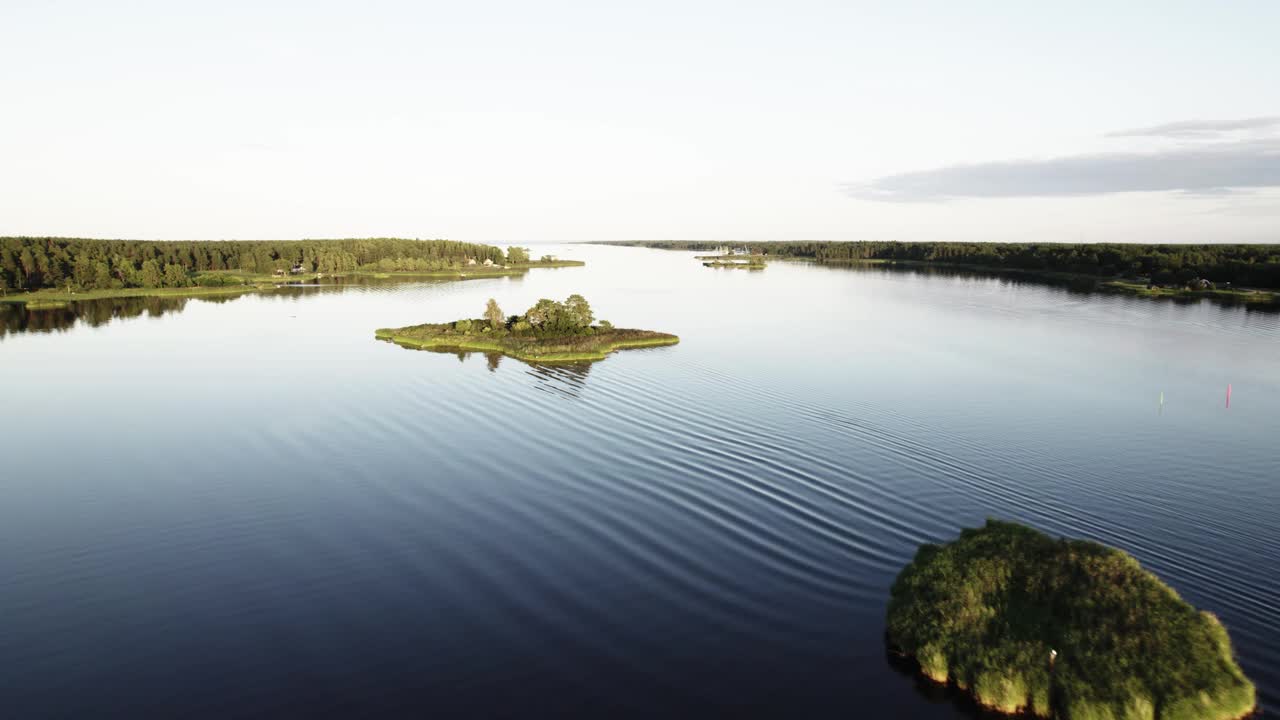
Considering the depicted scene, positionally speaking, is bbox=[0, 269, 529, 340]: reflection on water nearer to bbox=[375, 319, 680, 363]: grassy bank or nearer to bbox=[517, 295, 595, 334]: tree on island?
bbox=[375, 319, 680, 363]: grassy bank

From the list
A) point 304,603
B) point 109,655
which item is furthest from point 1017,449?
point 109,655

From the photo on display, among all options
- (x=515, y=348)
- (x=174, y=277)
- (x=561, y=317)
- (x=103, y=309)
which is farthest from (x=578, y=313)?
(x=174, y=277)

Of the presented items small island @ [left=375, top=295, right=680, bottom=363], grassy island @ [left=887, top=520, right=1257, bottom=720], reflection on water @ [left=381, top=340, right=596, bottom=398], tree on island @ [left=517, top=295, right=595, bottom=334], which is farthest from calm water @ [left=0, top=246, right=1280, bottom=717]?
tree on island @ [left=517, top=295, right=595, bottom=334]

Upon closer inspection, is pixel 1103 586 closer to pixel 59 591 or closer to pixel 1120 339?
pixel 59 591

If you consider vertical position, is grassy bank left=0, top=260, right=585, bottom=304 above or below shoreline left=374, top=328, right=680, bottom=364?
above

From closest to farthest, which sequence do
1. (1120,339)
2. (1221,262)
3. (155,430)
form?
(155,430), (1120,339), (1221,262)
